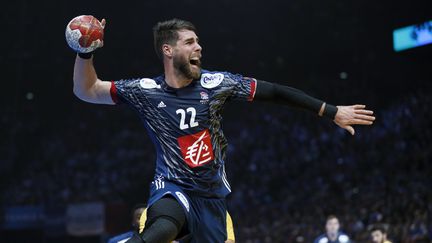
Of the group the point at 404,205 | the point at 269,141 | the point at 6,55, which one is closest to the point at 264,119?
the point at 269,141

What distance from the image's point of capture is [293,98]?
532cm

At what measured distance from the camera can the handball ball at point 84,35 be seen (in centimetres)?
506

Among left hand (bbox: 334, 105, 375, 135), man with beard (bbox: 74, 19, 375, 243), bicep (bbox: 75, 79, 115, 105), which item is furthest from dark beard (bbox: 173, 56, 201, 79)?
left hand (bbox: 334, 105, 375, 135)

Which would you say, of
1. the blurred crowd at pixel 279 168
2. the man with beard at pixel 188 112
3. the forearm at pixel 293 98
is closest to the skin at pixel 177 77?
the man with beard at pixel 188 112

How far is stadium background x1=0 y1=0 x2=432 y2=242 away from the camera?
2008cm

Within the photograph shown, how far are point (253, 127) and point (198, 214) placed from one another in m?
22.3

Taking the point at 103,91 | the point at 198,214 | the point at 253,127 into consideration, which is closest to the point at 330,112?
the point at 198,214

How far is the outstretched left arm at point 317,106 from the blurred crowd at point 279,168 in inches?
418

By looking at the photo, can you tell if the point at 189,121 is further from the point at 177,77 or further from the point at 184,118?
the point at 177,77

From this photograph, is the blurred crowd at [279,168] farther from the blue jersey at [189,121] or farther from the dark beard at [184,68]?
the dark beard at [184,68]

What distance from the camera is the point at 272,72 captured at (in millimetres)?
30094

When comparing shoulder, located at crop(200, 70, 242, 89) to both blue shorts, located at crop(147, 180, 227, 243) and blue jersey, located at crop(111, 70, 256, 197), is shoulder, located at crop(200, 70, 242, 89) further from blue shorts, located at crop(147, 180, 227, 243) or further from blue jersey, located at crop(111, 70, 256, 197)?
blue shorts, located at crop(147, 180, 227, 243)

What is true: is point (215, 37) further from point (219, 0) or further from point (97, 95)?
point (97, 95)

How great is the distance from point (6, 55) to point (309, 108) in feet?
90.5
